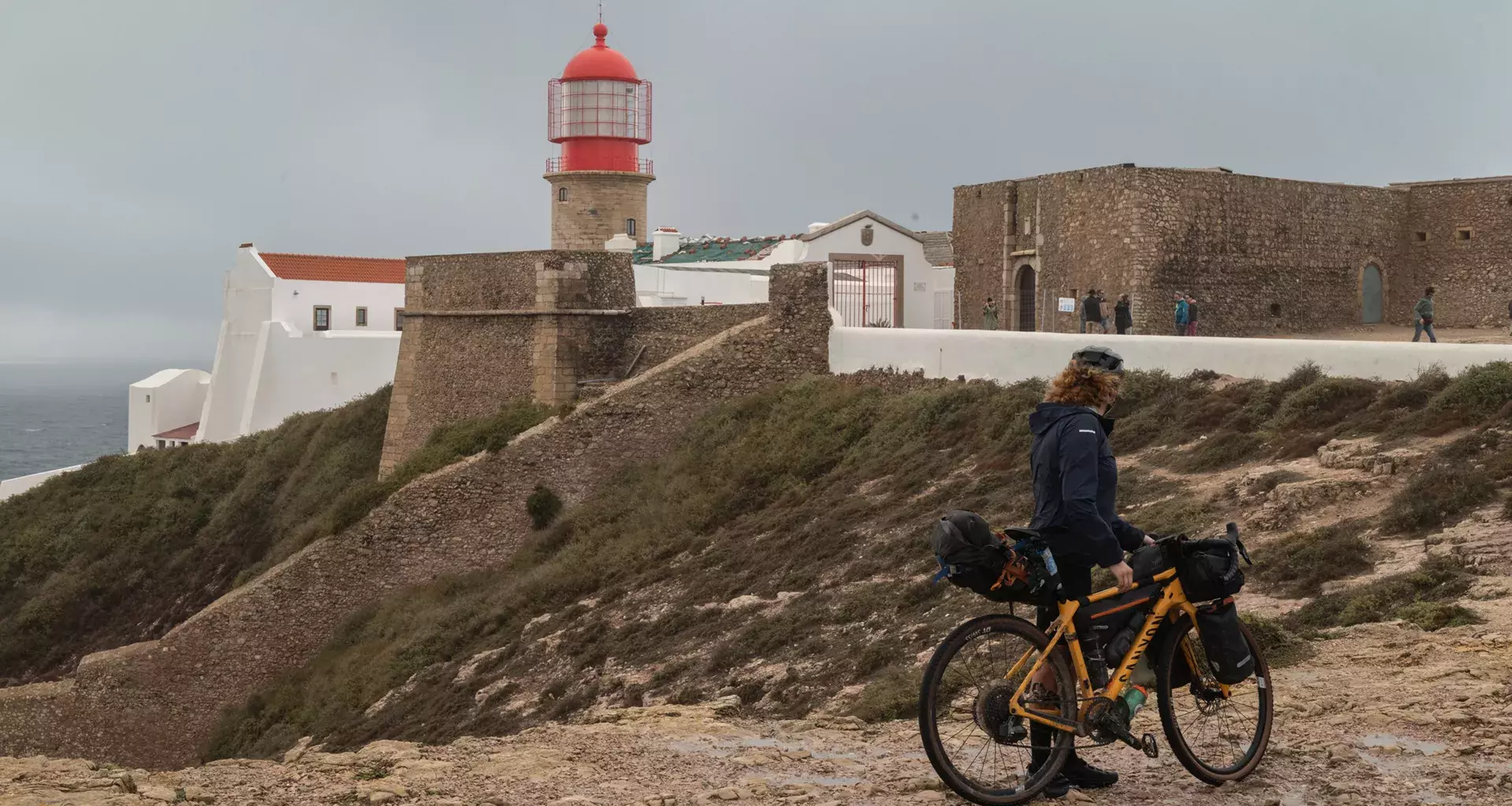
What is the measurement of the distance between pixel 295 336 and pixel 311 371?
50.7 inches

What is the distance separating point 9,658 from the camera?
24.3m

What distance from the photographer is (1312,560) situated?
28.4ft

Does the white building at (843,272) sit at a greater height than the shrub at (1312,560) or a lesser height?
greater

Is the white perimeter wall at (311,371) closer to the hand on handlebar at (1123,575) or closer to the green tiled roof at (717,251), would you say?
the green tiled roof at (717,251)

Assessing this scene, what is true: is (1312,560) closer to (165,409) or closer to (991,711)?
(991,711)

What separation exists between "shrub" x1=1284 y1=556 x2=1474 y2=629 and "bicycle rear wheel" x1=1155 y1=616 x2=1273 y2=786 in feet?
7.35

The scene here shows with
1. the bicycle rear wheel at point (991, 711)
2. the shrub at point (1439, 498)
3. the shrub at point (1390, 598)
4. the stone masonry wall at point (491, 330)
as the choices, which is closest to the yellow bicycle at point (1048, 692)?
the bicycle rear wheel at point (991, 711)

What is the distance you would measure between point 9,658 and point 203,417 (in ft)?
49.8

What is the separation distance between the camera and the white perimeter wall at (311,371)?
34875mm

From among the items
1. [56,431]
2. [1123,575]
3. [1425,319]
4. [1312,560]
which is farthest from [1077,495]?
[56,431]

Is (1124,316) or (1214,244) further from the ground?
(1214,244)

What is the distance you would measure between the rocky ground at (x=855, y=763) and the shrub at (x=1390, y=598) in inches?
12.9

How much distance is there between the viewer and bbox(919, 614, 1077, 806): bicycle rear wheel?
4.97m

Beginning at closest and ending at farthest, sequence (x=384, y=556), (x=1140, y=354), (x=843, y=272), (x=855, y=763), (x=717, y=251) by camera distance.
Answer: (x=855, y=763) < (x=1140, y=354) < (x=384, y=556) < (x=843, y=272) < (x=717, y=251)
